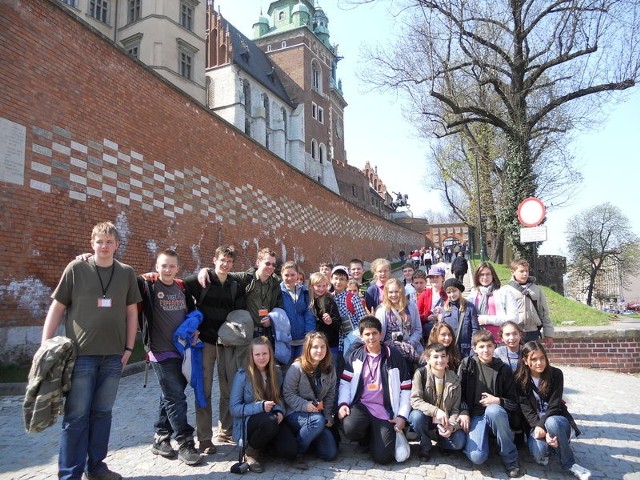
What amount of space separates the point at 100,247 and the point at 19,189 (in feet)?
16.3

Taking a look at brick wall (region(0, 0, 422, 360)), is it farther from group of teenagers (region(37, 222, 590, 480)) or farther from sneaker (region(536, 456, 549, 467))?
sneaker (region(536, 456, 549, 467))

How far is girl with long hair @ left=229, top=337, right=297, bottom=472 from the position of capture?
12.9 feet

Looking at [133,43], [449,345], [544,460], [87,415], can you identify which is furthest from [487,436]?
[133,43]

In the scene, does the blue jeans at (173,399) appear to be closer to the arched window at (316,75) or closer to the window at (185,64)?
the window at (185,64)

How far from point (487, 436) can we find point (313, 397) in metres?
1.61

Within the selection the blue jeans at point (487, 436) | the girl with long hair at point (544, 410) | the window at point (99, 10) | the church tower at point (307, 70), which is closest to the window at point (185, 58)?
the window at point (99, 10)

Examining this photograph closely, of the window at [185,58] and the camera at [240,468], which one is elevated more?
the window at [185,58]

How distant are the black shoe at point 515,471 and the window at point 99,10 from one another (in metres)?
27.8

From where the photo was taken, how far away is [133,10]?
2464 centimetres

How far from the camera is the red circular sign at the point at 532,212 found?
7996 mm

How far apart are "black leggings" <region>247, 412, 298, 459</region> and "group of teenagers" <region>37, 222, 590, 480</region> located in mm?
10

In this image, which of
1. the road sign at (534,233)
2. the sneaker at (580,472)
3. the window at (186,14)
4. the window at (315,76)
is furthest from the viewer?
the window at (315,76)

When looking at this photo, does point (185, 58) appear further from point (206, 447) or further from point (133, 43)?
point (206, 447)

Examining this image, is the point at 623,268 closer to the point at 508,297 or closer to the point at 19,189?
the point at 508,297
